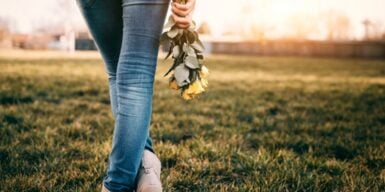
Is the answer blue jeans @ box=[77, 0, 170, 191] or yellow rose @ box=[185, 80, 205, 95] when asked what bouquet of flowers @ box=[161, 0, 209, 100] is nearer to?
Result: yellow rose @ box=[185, 80, 205, 95]

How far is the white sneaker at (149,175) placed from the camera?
5.34 feet

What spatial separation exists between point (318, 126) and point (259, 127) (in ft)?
2.18

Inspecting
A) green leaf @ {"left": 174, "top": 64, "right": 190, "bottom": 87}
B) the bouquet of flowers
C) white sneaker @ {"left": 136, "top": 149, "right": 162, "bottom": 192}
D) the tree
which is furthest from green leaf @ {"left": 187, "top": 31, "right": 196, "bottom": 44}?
the tree

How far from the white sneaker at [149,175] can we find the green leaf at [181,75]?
1.23ft

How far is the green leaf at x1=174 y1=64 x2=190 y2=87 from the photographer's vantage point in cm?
160

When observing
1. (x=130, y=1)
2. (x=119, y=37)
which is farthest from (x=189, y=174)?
(x=130, y=1)

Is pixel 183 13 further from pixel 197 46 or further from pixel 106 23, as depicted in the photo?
pixel 106 23

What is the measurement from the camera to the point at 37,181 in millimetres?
2275

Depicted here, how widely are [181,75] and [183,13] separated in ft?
0.81

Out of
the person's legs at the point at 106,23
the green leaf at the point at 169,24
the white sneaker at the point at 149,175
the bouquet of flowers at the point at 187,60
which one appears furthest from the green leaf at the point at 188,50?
the white sneaker at the point at 149,175

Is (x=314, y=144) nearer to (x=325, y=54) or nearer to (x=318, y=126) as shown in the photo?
(x=318, y=126)

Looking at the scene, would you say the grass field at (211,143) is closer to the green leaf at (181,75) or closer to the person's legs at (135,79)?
the person's legs at (135,79)

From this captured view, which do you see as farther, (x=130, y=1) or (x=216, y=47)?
(x=216, y=47)

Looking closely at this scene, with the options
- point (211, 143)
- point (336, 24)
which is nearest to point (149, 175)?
point (211, 143)
